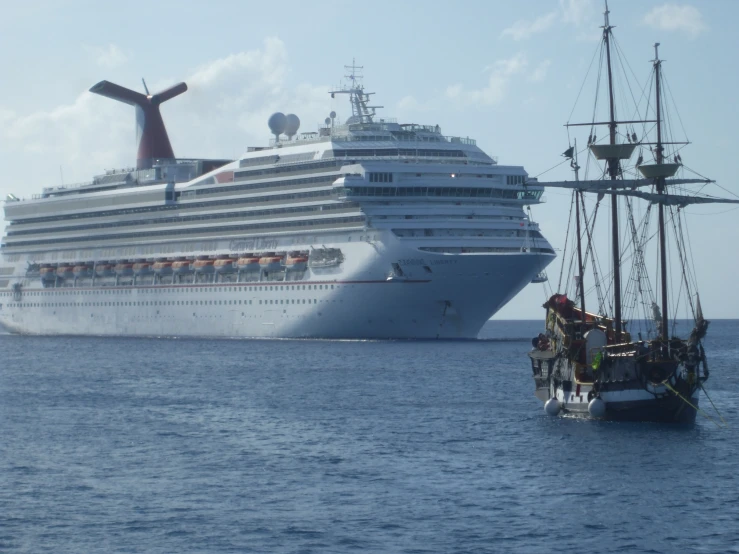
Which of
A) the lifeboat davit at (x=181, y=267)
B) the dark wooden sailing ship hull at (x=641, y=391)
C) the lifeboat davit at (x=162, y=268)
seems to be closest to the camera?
the dark wooden sailing ship hull at (x=641, y=391)

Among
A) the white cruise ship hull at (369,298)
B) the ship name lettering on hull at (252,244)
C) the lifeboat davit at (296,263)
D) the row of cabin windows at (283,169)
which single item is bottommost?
the white cruise ship hull at (369,298)

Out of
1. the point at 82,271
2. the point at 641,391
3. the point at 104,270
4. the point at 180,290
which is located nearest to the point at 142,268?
the point at 104,270

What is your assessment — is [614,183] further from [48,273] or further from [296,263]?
[48,273]

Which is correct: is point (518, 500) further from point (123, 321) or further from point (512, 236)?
point (123, 321)

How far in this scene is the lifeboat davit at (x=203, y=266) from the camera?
338ft

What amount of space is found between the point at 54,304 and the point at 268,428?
79.5 m

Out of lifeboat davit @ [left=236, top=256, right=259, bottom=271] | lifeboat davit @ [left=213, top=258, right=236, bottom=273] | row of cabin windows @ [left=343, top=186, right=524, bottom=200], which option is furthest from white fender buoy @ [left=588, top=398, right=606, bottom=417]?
lifeboat davit @ [left=213, top=258, right=236, bottom=273]

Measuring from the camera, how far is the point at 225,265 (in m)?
101

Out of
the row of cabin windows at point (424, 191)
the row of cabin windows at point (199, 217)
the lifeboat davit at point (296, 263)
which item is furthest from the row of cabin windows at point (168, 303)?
the row of cabin windows at point (424, 191)

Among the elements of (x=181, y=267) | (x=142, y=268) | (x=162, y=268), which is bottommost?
(x=181, y=267)

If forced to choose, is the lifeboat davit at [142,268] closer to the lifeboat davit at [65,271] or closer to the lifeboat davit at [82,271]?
the lifeboat davit at [82,271]

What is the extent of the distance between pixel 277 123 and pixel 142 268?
16371 mm

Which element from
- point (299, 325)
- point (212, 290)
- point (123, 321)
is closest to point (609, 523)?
point (299, 325)

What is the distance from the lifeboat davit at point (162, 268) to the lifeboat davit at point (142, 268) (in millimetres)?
1361
